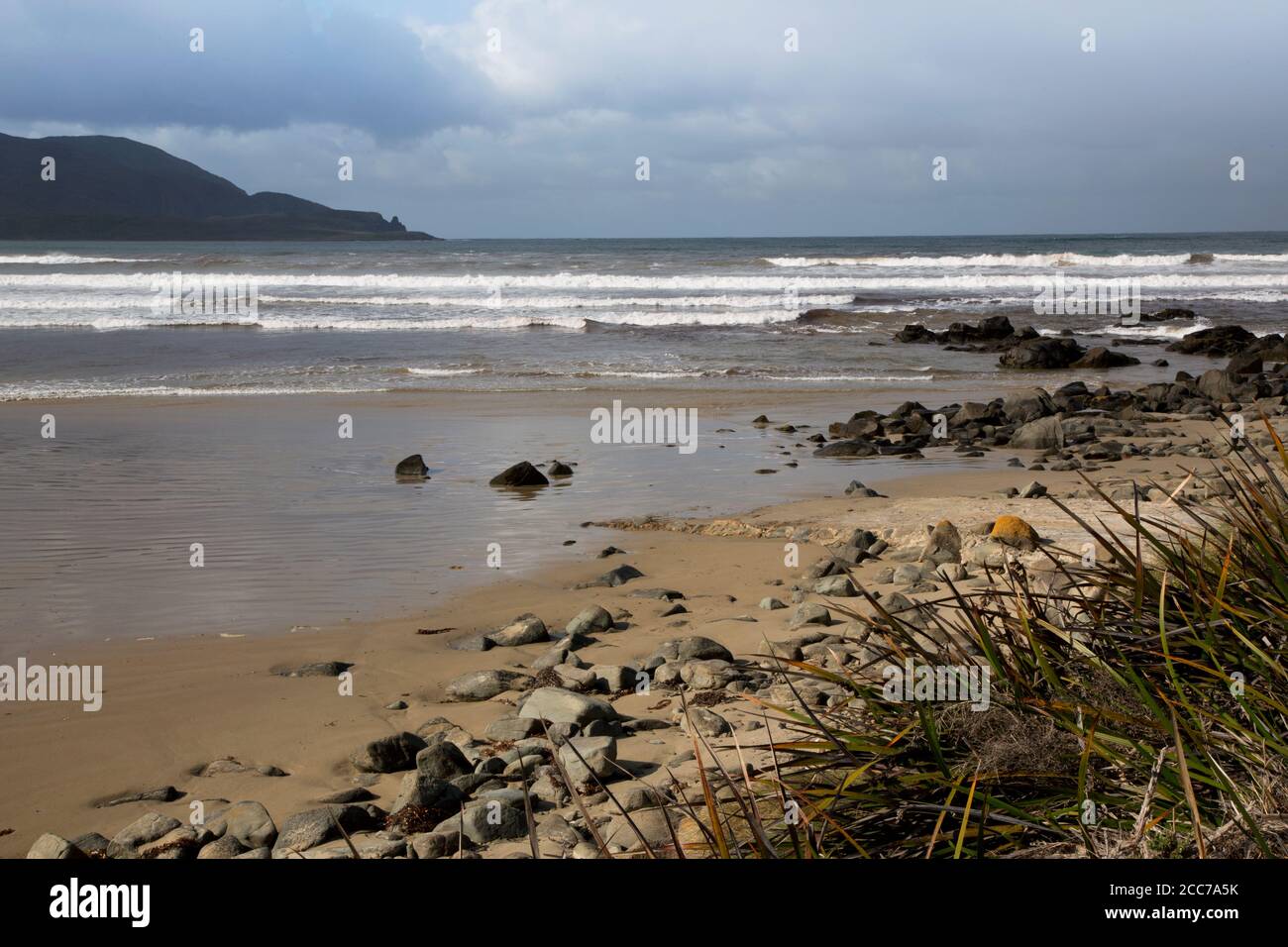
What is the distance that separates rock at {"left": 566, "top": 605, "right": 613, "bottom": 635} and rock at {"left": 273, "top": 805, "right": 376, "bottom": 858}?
2236 millimetres

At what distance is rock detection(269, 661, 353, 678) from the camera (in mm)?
5289

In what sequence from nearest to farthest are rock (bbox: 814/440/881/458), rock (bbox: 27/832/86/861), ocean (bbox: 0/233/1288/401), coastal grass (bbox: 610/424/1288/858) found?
coastal grass (bbox: 610/424/1288/858), rock (bbox: 27/832/86/861), rock (bbox: 814/440/881/458), ocean (bbox: 0/233/1288/401)

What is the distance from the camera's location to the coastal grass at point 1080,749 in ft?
7.27

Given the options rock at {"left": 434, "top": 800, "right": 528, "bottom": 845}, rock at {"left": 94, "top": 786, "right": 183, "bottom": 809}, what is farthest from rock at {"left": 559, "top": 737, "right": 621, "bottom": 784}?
rock at {"left": 94, "top": 786, "right": 183, "bottom": 809}

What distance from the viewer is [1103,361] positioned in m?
21.1

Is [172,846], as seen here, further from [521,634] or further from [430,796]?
[521,634]

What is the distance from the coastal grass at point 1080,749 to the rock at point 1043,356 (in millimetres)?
19227

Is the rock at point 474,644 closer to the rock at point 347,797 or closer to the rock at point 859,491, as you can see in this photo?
the rock at point 347,797

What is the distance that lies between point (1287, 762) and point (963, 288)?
4214 centimetres

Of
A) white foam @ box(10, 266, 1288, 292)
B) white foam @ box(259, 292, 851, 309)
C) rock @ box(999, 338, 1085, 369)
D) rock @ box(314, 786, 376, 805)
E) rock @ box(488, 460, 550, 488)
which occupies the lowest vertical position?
rock @ box(314, 786, 376, 805)

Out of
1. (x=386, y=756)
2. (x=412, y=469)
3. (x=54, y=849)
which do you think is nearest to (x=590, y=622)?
(x=386, y=756)

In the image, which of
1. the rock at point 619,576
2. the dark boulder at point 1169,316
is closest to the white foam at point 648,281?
the dark boulder at point 1169,316

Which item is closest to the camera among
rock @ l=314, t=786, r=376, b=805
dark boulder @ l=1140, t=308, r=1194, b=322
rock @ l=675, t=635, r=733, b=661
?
rock @ l=314, t=786, r=376, b=805

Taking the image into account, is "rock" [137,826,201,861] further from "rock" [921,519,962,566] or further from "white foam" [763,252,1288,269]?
"white foam" [763,252,1288,269]
